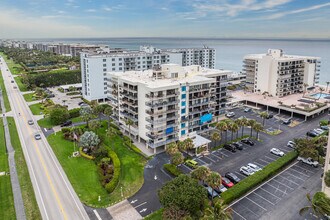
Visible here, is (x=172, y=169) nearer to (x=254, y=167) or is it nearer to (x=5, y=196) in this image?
(x=254, y=167)

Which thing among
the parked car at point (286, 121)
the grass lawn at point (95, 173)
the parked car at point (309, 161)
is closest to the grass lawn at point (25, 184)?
the grass lawn at point (95, 173)

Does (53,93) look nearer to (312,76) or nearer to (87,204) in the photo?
(87,204)

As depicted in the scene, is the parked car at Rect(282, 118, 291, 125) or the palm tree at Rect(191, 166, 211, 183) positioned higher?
the palm tree at Rect(191, 166, 211, 183)

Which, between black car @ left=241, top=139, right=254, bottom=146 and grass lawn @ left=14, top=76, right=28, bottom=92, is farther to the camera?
grass lawn @ left=14, top=76, right=28, bottom=92

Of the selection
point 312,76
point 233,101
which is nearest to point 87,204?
point 233,101

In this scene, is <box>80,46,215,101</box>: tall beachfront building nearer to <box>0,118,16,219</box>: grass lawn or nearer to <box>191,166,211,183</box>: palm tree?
<box>0,118,16,219</box>: grass lawn

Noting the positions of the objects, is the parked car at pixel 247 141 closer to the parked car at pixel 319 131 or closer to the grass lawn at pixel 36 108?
the parked car at pixel 319 131

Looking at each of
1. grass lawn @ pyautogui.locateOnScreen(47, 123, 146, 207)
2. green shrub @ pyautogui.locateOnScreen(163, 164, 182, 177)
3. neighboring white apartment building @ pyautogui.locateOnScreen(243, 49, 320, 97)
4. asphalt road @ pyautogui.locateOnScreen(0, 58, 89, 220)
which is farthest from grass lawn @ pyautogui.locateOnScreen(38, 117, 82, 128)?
neighboring white apartment building @ pyautogui.locateOnScreen(243, 49, 320, 97)
